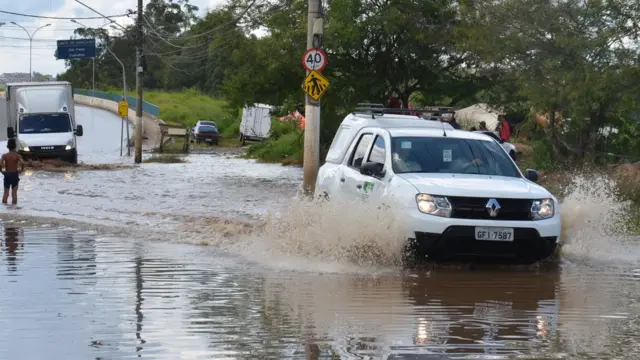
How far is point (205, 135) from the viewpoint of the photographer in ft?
221

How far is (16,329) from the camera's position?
7352 millimetres

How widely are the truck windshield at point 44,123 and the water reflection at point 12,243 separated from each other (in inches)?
852

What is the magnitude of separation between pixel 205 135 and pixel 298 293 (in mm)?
58944

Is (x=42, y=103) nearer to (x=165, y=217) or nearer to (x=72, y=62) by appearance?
(x=165, y=217)

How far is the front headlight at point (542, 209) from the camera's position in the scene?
34.3 ft

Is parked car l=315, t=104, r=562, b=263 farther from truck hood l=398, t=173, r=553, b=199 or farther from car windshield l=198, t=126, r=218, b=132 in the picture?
car windshield l=198, t=126, r=218, b=132

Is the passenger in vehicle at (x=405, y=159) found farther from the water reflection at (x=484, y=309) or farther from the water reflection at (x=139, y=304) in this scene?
the water reflection at (x=139, y=304)

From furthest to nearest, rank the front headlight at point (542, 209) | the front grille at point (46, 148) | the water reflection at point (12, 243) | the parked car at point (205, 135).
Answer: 1. the parked car at point (205, 135)
2. the front grille at point (46, 148)
3. the water reflection at point (12, 243)
4. the front headlight at point (542, 209)

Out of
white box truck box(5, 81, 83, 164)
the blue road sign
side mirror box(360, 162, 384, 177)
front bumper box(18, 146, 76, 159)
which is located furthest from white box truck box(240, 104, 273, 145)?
side mirror box(360, 162, 384, 177)

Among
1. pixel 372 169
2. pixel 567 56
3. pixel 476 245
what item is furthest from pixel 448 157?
pixel 567 56

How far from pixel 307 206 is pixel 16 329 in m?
5.28

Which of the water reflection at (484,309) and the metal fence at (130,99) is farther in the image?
the metal fence at (130,99)


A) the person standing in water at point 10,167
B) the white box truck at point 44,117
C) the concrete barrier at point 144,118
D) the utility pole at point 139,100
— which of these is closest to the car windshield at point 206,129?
the concrete barrier at point 144,118

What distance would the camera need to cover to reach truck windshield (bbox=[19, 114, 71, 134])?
36562 millimetres
